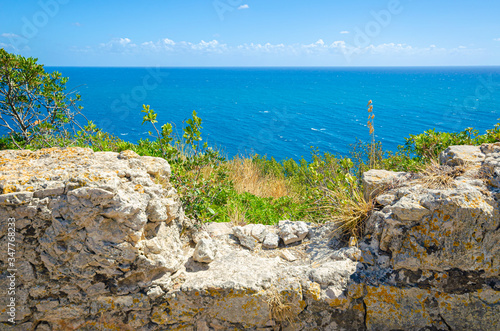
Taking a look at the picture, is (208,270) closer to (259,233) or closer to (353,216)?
(259,233)

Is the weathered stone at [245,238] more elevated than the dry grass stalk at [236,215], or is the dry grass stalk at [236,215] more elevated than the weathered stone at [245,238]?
the weathered stone at [245,238]

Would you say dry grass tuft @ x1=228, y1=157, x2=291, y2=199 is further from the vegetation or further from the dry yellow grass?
the dry yellow grass

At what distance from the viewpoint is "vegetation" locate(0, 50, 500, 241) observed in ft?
15.6

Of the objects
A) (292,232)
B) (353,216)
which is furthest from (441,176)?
(292,232)

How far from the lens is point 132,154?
4.25m

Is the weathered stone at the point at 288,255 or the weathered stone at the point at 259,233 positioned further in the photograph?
the weathered stone at the point at 259,233

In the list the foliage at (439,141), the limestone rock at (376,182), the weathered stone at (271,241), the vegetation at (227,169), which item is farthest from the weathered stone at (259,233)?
the foliage at (439,141)

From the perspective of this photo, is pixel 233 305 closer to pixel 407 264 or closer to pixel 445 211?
pixel 407 264

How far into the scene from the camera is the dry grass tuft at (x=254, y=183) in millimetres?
7802

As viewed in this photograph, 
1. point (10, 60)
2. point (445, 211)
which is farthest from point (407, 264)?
point (10, 60)

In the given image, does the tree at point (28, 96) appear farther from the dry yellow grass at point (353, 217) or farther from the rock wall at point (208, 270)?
the dry yellow grass at point (353, 217)

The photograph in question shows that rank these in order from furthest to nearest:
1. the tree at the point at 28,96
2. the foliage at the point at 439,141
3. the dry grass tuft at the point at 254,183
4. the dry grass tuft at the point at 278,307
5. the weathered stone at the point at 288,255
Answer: the dry grass tuft at the point at 254,183 → the tree at the point at 28,96 → the foliage at the point at 439,141 → the weathered stone at the point at 288,255 → the dry grass tuft at the point at 278,307

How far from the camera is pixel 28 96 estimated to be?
26.1 ft

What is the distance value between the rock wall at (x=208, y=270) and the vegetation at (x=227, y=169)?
2.14 feet
